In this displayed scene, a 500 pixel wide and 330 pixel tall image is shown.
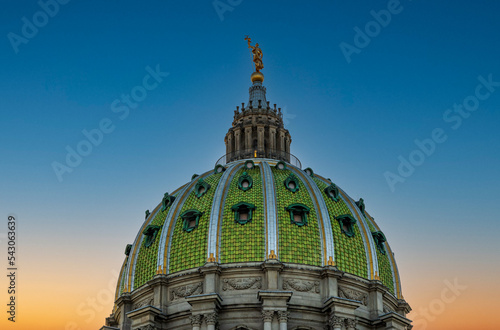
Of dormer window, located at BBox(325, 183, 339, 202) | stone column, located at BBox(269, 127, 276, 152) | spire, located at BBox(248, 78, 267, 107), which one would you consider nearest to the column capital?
dormer window, located at BBox(325, 183, 339, 202)

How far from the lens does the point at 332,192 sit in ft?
247

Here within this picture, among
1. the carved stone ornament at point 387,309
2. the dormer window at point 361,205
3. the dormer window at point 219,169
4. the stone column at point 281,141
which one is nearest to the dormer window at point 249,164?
the dormer window at point 219,169

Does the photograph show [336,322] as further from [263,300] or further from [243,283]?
[243,283]

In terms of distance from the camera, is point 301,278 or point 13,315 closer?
point 13,315

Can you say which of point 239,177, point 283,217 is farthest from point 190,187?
point 283,217

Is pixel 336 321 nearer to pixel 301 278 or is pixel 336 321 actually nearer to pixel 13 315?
pixel 301 278

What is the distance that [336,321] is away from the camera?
63688 mm

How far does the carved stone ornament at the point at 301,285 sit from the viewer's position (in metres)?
66.1

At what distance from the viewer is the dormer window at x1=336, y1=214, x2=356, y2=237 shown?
71.6 metres

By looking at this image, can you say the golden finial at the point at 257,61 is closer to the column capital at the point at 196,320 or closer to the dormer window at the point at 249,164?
the dormer window at the point at 249,164

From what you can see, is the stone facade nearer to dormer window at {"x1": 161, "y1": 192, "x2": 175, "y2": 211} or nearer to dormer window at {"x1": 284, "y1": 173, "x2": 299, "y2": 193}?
dormer window at {"x1": 284, "y1": 173, "x2": 299, "y2": 193}

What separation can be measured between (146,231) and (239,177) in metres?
9.47

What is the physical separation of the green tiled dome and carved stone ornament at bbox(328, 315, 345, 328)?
5563 millimetres

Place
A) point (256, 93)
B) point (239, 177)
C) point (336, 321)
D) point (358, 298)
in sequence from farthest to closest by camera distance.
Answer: point (256, 93), point (239, 177), point (358, 298), point (336, 321)
